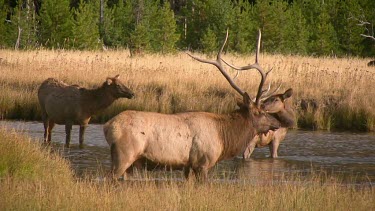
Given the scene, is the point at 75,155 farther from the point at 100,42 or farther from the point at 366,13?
the point at 366,13

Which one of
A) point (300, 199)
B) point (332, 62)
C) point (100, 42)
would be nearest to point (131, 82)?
point (332, 62)

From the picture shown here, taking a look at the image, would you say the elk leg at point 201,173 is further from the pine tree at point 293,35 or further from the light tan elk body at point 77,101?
the pine tree at point 293,35

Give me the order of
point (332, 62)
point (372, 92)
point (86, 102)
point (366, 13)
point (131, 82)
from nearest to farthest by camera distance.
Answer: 1. point (86, 102)
2. point (372, 92)
3. point (131, 82)
4. point (332, 62)
5. point (366, 13)

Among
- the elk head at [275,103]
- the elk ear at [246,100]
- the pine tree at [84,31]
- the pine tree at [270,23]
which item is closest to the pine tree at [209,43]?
the pine tree at [270,23]

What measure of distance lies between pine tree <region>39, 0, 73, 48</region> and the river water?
22.7 meters

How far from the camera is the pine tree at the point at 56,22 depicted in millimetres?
41656

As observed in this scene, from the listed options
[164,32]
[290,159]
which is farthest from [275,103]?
[164,32]

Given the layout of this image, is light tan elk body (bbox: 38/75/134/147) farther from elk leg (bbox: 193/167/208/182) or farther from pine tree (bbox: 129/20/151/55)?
pine tree (bbox: 129/20/151/55)

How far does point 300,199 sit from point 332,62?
23.5m

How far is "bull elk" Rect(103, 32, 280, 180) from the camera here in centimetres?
1025

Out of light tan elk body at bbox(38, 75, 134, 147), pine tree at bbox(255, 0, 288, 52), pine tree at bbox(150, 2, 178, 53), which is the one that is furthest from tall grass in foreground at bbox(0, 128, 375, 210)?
pine tree at bbox(255, 0, 288, 52)

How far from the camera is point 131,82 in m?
23.4

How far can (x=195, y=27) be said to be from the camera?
46.5 metres

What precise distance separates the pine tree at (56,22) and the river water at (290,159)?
22.7 meters
